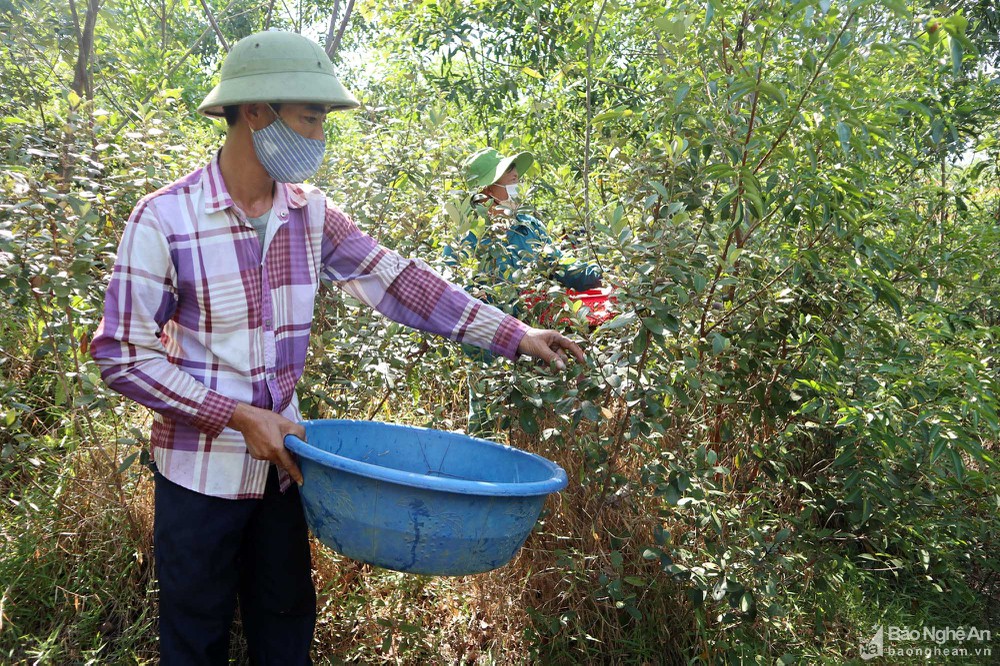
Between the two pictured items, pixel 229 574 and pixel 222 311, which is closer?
pixel 222 311

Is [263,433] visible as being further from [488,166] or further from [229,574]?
[488,166]

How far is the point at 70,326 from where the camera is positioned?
9.04 ft

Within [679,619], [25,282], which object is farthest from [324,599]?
[25,282]

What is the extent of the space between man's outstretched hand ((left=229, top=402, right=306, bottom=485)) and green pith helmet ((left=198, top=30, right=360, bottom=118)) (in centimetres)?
68

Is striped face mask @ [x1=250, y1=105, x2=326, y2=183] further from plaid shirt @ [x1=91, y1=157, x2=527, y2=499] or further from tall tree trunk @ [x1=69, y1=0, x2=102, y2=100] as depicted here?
tall tree trunk @ [x1=69, y1=0, x2=102, y2=100]

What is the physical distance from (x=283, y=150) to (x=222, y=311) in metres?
0.39

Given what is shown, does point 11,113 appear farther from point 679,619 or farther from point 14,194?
point 679,619

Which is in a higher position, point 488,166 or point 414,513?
point 488,166

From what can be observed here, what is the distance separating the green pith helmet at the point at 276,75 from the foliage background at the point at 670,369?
0.72 metres

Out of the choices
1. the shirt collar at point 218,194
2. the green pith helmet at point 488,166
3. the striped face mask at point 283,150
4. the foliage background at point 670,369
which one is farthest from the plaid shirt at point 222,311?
the green pith helmet at point 488,166

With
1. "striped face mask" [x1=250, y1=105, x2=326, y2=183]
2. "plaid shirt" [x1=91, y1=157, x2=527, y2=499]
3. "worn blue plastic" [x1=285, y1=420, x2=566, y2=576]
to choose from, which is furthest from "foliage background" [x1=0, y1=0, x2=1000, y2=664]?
"striped face mask" [x1=250, y1=105, x2=326, y2=183]

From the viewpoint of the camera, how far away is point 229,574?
84.0 inches

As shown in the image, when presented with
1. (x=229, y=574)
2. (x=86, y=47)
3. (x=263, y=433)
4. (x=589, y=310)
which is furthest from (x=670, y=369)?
(x=86, y=47)

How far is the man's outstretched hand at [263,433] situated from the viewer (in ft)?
6.19
